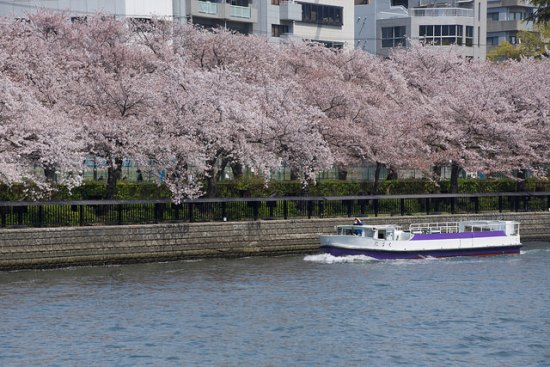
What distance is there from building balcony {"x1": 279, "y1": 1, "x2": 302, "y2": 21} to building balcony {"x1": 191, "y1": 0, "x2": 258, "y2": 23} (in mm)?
4716

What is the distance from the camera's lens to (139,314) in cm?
4728

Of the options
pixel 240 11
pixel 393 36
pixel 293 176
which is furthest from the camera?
pixel 393 36

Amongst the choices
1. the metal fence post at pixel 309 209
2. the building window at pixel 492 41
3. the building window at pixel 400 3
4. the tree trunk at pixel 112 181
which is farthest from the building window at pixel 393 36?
the tree trunk at pixel 112 181

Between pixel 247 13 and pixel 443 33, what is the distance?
3268cm

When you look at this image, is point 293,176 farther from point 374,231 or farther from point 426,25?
point 426,25

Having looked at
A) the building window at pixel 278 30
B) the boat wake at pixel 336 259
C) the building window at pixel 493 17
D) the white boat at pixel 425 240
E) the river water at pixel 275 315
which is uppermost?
the building window at pixel 493 17

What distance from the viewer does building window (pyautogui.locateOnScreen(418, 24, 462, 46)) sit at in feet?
436

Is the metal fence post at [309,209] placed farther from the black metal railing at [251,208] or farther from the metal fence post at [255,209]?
the metal fence post at [255,209]

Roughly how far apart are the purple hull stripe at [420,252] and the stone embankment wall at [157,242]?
142 inches

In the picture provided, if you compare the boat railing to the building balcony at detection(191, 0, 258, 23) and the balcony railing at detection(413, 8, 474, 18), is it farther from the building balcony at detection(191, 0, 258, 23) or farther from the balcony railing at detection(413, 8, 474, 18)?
the balcony railing at detection(413, 8, 474, 18)

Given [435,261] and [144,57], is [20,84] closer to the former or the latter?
[144,57]

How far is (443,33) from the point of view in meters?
134

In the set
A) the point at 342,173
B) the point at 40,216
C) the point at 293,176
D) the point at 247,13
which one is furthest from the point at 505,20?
the point at 40,216

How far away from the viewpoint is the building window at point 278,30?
11478cm
